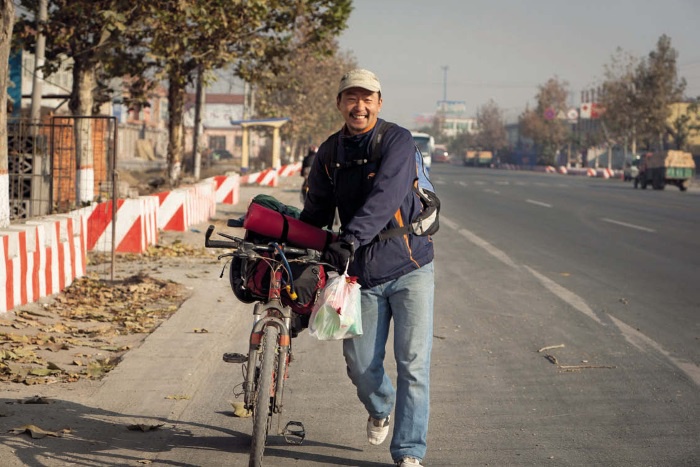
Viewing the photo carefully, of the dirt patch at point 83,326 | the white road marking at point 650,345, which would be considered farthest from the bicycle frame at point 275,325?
the white road marking at point 650,345

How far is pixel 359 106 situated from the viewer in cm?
509

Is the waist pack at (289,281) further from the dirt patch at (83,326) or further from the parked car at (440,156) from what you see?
the parked car at (440,156)

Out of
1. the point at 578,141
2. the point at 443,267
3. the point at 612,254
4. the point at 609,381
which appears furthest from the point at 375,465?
the point at 578,141

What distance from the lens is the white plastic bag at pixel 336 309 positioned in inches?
193

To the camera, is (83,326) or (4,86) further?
(4,86)

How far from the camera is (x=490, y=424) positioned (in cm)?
625

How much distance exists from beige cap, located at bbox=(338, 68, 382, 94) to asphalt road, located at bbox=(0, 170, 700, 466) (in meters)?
1.92

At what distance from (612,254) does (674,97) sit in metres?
72.1

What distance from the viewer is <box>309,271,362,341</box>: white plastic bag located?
4.90m

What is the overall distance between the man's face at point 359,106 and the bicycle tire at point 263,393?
3.47 feet

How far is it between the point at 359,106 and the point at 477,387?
2.87m

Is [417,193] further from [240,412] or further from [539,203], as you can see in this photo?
[539,203]

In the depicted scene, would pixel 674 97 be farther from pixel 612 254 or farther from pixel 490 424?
pixel 490 424

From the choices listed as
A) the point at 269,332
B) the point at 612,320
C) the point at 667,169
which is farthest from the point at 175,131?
the point at 667,169
